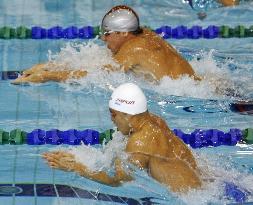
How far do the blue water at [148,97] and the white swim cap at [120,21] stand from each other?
317 millimetres

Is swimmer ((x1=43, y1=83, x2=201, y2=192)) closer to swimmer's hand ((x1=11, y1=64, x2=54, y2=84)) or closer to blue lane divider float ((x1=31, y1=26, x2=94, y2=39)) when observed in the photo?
swimmer's hand ((x1=11, y1=64, x2=54, y2=84))

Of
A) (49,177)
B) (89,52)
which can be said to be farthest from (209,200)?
(89,52)

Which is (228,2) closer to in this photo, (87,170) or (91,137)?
(91,137)

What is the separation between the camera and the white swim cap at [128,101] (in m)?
3.84

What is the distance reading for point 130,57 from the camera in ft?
16.9

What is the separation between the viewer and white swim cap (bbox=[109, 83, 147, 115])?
384 cm

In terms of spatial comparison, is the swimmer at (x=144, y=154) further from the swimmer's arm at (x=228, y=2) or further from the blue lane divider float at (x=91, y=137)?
the swimmer's arm at (x=228, y=2)

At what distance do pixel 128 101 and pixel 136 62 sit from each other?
1.35 meters

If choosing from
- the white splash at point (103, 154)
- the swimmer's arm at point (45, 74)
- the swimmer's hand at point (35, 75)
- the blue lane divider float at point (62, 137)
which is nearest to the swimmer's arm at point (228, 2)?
the swimmer's arm at point (45, 74)

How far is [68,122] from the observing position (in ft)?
16.0

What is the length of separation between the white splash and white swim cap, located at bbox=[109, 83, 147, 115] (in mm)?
213

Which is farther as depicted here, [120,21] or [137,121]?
[120,21]

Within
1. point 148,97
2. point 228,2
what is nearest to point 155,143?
point 148,97

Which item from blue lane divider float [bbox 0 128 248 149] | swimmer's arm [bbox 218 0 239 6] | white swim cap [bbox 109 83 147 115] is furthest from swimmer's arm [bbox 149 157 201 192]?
swimmer's arm [bbox 218 0 239 6]
